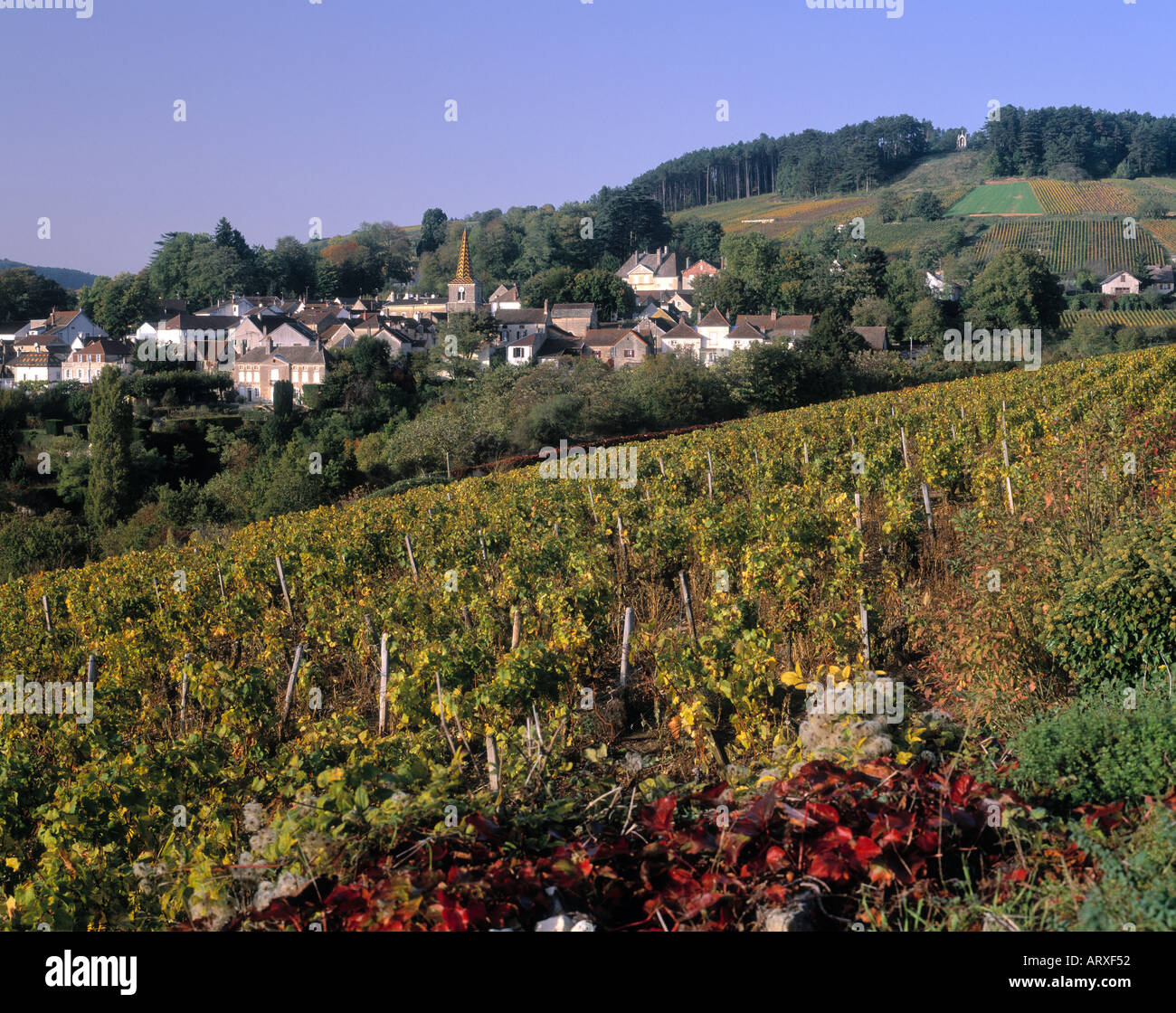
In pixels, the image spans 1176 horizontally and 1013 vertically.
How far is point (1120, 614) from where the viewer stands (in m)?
6.32

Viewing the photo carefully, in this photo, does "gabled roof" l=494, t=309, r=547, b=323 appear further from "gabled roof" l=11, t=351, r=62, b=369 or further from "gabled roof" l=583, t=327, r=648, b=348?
"gabled roof" l=11, t=351, r=62, b=369

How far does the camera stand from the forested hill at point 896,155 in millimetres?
136750

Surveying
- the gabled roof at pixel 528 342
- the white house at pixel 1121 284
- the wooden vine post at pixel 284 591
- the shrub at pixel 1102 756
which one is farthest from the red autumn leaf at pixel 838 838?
the white house at pixel 1121 284

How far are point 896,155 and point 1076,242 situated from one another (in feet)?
256

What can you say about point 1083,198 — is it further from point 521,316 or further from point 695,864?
point 695,864

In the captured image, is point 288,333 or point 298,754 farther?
point 288,333

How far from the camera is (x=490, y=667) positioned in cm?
780

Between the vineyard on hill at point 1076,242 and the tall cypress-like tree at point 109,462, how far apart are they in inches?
2961

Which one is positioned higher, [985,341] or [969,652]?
[985,341]
